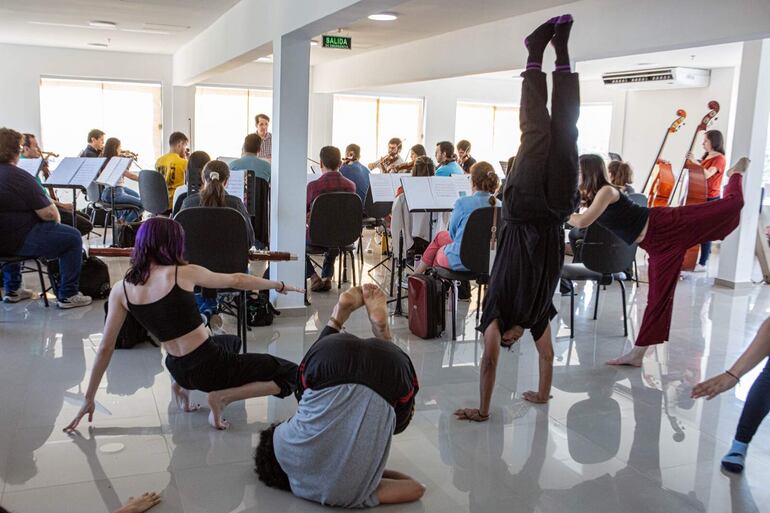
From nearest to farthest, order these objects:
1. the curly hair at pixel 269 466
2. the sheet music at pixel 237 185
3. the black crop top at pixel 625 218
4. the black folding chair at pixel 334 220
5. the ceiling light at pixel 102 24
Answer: the curly hair at pixel 269 466 → the black crop top at pixel 625 218 → the sheet music at pixel 237 185 → the black folding chair at pixel 334 220 → the ceiling light at pixel 102 24

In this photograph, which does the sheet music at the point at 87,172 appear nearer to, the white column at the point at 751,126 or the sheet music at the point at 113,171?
the sheet music at the point at 113,171

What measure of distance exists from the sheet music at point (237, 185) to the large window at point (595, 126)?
9744 millimetres

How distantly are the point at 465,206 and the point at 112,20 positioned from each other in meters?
5.52

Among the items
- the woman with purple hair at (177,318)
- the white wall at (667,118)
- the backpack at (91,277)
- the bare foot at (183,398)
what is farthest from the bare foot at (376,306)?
the white wall at (667,118)

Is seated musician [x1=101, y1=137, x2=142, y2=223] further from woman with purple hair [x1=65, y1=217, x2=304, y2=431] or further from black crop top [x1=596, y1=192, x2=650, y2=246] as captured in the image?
black crop top [x1=596, y1=192, x2=650, y2=246]

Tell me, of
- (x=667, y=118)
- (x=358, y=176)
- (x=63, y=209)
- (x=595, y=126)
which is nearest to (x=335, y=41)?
(x=358, y=176)

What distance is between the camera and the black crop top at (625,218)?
13.1ft

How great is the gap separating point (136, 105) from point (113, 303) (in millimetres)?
10069

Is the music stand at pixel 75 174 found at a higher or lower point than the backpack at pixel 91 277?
higher

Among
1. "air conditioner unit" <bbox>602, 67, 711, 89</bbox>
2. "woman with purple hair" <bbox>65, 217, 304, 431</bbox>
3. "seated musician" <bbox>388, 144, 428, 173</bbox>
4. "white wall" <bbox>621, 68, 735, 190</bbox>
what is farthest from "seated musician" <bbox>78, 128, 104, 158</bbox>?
"white wall" <bbox>621, 68, 735, 190</bbox>

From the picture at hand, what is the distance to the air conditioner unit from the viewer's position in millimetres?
10508

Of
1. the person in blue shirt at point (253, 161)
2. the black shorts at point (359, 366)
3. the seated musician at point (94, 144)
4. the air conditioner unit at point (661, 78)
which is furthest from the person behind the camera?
the air conditioner unit at point (661, 78)

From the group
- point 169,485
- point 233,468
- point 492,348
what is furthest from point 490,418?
point 169,485

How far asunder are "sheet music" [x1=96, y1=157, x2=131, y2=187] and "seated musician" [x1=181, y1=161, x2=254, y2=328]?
105 inches
